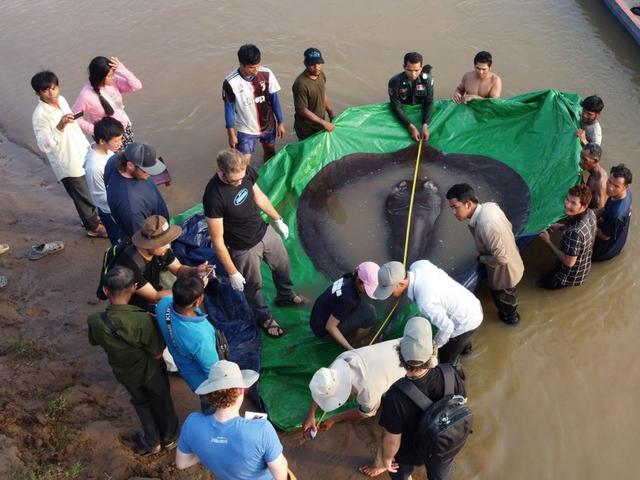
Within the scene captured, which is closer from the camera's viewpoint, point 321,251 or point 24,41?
point 321,251

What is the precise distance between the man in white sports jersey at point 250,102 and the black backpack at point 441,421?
136 inches

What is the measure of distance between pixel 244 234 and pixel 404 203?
2.03 m

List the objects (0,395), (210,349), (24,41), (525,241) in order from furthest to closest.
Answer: (24,41), (525,241), (0,395), (210,349)

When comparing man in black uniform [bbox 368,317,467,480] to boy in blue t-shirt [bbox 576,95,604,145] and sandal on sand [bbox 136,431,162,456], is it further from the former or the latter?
boy in blue t-shirt [bbox 576,95,604,145]

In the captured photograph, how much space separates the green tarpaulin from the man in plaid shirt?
0.34 metres

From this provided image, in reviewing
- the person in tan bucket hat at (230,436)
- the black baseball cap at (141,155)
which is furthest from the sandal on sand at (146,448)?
the black baseball cap at (141,155)

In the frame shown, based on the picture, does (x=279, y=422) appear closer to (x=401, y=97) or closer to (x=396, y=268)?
(x=396, y=268)

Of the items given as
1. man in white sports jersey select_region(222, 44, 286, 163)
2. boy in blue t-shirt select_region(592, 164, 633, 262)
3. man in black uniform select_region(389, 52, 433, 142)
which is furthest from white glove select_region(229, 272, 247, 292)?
boy in blue t-shirt select_region(592, 164, 633, 262)

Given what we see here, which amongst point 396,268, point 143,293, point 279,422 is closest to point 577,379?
point 396,268

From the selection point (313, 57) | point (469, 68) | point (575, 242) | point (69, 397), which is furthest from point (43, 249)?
point (469, 68)

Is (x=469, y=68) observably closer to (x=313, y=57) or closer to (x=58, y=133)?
(x=313, y=57)

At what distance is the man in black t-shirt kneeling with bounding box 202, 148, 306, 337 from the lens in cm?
374

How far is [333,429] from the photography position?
13.0 feet

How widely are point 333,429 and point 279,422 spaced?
1.33 feet
